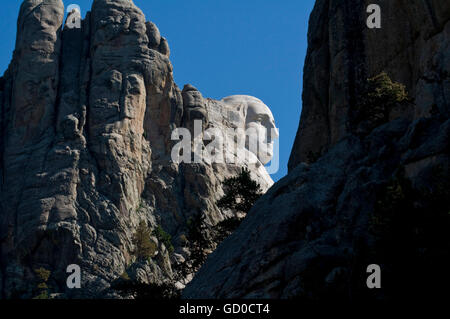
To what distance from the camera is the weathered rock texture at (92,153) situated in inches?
2514

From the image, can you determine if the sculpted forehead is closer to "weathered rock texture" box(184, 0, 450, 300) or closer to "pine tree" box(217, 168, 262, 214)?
"pine tree" box(217, 168, 262, 214)

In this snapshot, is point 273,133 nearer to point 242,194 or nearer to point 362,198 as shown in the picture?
point 242,194

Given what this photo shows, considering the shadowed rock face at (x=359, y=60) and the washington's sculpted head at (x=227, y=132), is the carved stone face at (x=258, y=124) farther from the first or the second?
the shadowed rock face at (x=359, y=60)

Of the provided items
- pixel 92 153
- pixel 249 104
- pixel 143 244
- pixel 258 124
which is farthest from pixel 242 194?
pixel 249 104

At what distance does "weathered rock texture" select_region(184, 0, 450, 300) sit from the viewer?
21.0 meters

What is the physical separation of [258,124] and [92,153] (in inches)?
1525

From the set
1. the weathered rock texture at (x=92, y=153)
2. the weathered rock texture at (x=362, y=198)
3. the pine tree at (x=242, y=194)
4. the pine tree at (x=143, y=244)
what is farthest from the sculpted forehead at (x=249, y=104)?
the weathered rock texture at (x=362, y=198)

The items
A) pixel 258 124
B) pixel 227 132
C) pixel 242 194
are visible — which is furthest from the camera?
pixel 258 124

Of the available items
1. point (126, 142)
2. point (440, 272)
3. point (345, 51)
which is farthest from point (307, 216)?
point (126, 142)

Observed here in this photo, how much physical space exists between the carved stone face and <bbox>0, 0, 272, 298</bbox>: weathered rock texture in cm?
1821

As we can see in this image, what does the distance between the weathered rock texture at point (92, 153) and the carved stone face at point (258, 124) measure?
1821cm

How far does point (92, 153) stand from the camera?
232 feet

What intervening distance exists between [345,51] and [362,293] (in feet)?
→ 69.5

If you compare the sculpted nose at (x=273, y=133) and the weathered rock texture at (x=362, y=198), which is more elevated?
the sculpted nose at (x=273, y=133)
